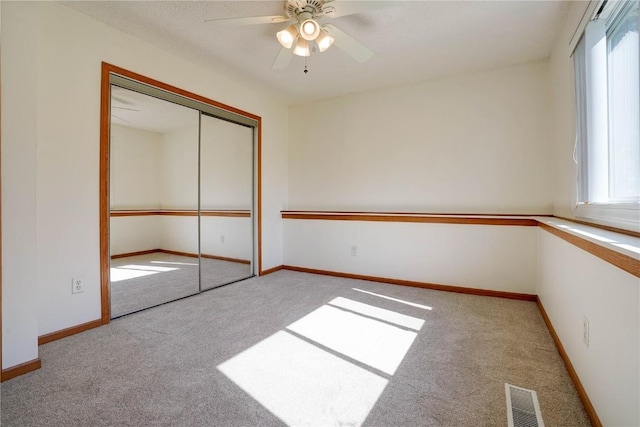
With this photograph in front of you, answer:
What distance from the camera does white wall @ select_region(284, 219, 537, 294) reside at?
2877 mm

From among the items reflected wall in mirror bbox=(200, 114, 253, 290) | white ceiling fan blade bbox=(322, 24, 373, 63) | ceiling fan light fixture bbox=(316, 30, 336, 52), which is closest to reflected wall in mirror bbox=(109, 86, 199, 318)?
reflected wall in mirror bbox=(200, 114, 253, 290)

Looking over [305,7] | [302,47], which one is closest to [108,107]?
[302,47]

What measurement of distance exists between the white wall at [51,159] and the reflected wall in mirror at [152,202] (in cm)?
38

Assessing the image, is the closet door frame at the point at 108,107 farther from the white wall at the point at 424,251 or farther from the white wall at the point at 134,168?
the white wall at the point at 424,251

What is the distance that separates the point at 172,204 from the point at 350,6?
2.77 meters

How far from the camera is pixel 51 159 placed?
200cm

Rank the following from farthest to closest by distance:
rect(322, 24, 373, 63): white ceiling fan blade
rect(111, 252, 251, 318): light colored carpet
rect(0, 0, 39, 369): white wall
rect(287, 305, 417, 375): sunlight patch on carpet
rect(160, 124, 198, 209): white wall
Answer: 1. rect(160, 124, 198, 209): white wall
2. rect(111, 252, 251, 318): light colored carpet
3. rect(322, 24, 373, 63): white ceiling fan blade
4. rect(287, 305, 417, 375): sunlight patch on carpet
5. rect(0, 0, 39, 369): white wall

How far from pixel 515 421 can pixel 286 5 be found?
8.82 ft

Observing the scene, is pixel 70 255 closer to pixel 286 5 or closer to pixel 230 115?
pixel 230 115

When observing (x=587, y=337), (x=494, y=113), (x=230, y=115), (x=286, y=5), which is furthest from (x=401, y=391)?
(x=230, y=115)

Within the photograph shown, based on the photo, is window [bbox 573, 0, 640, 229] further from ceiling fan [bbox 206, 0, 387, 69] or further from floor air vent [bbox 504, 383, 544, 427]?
ceiling fan [bbox 206, 0, 387, 69]

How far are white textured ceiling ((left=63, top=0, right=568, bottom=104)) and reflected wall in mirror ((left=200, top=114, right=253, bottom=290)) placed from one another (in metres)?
0.72

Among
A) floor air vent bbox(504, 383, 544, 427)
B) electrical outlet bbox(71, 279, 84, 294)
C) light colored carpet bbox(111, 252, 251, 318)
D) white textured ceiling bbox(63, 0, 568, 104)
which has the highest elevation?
white textured ceiling bbox(63, 0, 568, 104)

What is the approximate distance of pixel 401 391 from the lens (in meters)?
1.44
